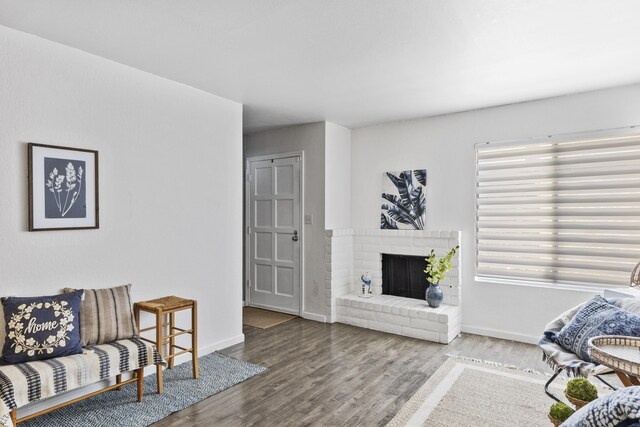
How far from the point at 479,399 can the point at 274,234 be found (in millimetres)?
3331

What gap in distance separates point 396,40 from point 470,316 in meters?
3.17

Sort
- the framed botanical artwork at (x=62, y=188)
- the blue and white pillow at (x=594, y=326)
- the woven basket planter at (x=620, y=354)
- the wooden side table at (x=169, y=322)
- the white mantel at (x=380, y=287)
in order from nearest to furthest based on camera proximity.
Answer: the woven basket planter at (x=620, y=354) < the blue and white pillow at (x=594, y=326) < the framed botanical artwork at (x=62, y=188) < the wooden side table at (x=169, y=322) < the white mantel at (x=380, y=287)

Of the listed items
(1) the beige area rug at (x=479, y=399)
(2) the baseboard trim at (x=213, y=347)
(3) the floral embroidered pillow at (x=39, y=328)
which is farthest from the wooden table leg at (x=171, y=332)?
(1) the beige area rug at (x=479, y=399)

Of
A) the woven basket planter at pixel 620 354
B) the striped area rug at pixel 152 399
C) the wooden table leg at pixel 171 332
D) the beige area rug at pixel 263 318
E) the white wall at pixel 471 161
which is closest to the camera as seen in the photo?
the woven basket planter at pixel 620 354

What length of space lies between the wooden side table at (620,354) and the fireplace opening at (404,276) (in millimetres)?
2852

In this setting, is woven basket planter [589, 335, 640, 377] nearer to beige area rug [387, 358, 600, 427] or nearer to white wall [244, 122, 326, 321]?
beige area rug [387, 358, 600, 427]

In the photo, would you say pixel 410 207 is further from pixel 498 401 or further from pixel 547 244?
pixel 498 401

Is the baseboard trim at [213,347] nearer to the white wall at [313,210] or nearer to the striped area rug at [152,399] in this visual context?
the striped area rug at [152,399]

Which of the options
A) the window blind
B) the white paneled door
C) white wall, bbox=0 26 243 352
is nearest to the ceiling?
white wall, bbox=0 26 243 352

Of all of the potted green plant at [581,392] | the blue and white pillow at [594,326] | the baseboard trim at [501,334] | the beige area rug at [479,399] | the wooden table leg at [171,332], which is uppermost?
the blue and white pillow at [594,326]

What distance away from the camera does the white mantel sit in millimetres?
4203

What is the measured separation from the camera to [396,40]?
2.62 m

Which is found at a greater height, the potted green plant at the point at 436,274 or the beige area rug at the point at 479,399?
the potted green plant at the point at 436,274

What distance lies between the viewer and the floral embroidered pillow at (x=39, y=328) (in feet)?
7.48
